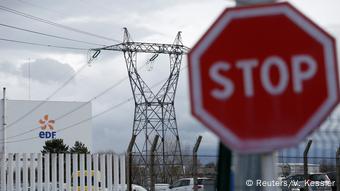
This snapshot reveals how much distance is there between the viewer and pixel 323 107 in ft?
9.19

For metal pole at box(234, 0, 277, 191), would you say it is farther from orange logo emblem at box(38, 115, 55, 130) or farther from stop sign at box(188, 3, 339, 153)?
orange logo emblem at box(38, 115, 55, 130)

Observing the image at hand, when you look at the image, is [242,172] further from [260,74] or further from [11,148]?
[11,148]

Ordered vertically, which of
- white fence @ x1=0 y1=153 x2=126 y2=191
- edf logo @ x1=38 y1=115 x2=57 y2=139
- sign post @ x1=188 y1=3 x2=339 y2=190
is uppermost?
edf logo @ x1=38 y1=115 x2=57 y2=139

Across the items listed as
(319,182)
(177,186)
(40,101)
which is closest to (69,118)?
(40,101)

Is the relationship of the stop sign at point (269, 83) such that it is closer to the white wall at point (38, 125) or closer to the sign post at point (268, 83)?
the sign post at point (268, 83)

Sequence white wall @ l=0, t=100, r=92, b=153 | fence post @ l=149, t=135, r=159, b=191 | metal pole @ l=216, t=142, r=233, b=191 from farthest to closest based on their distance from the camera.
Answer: white wall @ l=0, t=100, r=92, b=153
fence post @ l=149, t=135, r=159, b=191
metal pole @ l=216, t=142, r=233, b=191

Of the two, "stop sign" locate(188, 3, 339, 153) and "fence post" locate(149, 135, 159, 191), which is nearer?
"stop sign" locate(188, 3, 339, 153)

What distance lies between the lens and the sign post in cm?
280

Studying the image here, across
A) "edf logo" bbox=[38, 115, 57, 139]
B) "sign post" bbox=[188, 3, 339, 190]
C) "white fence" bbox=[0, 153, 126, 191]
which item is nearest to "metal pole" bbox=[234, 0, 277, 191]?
"sign post" bbox=[188, 3, 339, 190]

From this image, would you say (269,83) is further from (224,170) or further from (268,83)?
(224,170)

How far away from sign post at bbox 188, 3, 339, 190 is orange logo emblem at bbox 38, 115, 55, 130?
59.9 metres

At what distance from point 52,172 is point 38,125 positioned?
46.7 metres

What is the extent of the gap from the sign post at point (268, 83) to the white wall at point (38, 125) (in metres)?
56.4

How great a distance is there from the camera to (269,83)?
2799 millimetres
